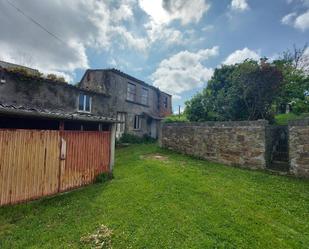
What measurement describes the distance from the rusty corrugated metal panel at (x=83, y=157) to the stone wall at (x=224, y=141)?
588 centimetres

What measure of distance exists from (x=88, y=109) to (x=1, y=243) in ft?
37.6

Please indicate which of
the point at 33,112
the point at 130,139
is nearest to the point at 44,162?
the point at 33,112

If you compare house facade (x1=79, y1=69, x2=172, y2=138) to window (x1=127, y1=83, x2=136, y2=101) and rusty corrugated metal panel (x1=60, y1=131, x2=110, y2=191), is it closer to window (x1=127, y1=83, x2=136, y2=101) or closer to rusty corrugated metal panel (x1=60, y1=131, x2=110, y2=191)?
window (x1=127, y1=83, x2=136, y2=101)

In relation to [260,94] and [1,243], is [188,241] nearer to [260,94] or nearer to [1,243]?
[1,243]

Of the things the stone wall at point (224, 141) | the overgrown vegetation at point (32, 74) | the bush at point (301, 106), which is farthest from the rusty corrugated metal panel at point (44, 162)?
A: the bush at point (301, 106)

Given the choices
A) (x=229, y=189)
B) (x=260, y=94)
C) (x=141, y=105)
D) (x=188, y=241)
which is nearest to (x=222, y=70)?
(x=260, y=94)

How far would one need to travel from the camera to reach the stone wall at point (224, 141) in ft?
29.3

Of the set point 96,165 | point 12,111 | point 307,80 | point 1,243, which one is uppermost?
point 307,80

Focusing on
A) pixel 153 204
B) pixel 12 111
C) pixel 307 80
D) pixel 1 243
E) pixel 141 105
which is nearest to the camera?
pixel 1 243

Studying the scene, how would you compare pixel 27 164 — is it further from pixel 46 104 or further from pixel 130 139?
pixel 130 139

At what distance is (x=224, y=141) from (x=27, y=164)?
903 centimetres

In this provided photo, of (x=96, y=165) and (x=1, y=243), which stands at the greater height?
(x=96, y=165)

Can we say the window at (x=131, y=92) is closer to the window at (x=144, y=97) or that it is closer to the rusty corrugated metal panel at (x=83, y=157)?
the window at (x=144, y=97)

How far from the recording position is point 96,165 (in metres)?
7.29
